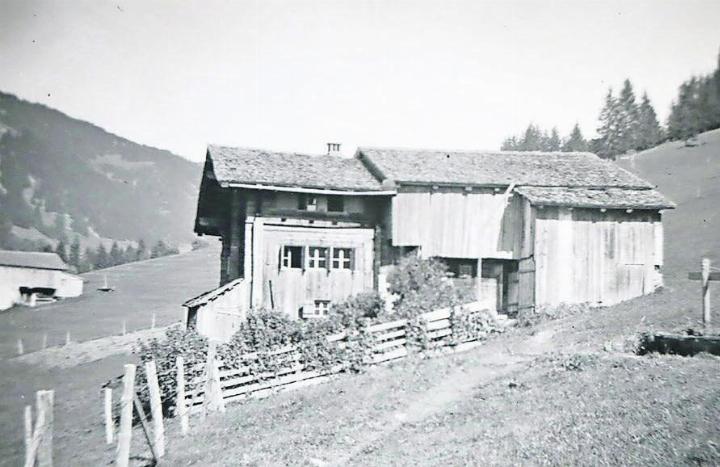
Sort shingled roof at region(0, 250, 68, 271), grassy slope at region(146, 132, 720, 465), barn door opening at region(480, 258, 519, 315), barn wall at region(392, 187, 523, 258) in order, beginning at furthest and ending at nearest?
shingled roof at region(0, 250, 68, 271)
barn door opening at region(480, 258, 519, 315)
barn wall at region(392, 187, 523, 258)
grassy slope at region(146, 132, 720, 465)

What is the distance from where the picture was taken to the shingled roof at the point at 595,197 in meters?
25.8

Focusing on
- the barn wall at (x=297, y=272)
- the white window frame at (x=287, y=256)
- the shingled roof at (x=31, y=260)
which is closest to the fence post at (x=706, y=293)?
the barn wall at (x=297, y=272)

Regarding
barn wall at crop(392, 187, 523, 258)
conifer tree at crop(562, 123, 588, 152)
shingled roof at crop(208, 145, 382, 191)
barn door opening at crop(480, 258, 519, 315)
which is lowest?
barn door opening at crop(480, 258, 519, 315)

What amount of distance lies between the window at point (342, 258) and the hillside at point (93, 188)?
45884 mm

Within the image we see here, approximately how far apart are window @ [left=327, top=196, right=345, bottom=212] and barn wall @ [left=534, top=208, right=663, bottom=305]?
8.47 metres

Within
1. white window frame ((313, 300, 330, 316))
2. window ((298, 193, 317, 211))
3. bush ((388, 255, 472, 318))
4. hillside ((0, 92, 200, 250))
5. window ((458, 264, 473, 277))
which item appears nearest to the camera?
bush ((388, 255, 472, 318))

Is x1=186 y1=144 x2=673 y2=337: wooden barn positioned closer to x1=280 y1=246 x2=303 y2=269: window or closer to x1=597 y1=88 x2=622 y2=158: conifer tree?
x1=280 y1=246 x2=303 y2=269: window

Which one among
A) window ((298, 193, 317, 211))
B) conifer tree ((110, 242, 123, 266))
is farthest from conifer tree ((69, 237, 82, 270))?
window ((298, 193, 317, 211))

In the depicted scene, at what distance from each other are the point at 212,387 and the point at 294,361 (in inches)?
110

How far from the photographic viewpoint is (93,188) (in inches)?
4301

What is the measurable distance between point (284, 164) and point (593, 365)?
658 inches

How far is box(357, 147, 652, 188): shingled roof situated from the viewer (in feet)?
89.9

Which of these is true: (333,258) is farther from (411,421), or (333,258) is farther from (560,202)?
(411,421)

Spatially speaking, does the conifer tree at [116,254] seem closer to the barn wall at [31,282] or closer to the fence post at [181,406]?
the barn wall at [31,282]
